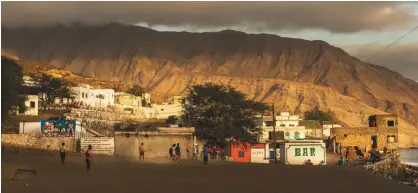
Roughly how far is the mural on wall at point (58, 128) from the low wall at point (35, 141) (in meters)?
2.37

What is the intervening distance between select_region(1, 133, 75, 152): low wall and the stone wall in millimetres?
47984

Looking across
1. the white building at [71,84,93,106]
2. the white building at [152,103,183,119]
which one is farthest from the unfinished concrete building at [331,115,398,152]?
the white building at [71,84,93,106]

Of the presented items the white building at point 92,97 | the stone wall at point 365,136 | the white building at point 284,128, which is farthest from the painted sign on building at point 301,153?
the white building at point 92,97

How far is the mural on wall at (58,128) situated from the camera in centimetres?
5372

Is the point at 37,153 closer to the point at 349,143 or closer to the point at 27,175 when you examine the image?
the point at 27,175

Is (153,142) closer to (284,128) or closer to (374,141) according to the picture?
(374,141)

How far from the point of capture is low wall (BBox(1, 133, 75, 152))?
1864 inches

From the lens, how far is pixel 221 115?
6531 centimetres

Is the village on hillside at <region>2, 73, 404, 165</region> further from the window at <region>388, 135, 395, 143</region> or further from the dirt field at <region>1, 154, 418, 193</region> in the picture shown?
the dirt field at <region>1, 154, 418, 193</region>

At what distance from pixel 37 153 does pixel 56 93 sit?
57636 mm

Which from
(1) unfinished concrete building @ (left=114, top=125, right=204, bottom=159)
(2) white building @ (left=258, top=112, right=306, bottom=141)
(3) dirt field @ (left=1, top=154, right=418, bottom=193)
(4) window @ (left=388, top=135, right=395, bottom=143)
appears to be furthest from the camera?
(2) white building @ (left=258, top=112, right=306, bottom=141)

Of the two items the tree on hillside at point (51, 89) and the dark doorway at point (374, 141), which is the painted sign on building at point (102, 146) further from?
the dark doorway at point (374, 141)

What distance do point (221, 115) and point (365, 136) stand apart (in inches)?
1284

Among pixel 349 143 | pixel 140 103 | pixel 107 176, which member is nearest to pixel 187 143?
pixel 107 176
